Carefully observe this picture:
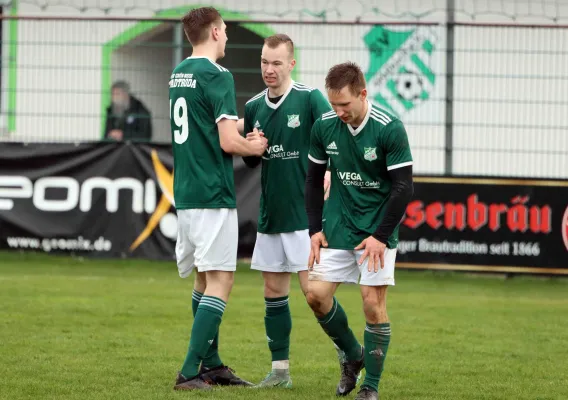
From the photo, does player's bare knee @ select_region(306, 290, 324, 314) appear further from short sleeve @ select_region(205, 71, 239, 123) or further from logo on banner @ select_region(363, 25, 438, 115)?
logo on banner @ select_region(363, 25, 438, 115)

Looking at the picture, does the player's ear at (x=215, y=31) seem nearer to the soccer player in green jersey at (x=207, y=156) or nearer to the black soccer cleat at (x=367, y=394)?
the soccer player in green jersey at (x=207, y=156)

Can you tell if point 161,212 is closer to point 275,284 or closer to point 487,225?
point 487,225

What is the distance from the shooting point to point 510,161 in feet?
46.0

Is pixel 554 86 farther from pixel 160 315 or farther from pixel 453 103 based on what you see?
pixel 160 315

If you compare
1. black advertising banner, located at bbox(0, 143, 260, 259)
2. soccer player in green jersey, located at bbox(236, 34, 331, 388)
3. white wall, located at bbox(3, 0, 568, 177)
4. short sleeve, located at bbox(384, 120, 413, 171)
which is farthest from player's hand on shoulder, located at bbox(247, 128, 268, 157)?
white wall, located at bbox(3, 0, 568, 177)

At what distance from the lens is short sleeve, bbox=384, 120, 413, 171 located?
6.24 meters

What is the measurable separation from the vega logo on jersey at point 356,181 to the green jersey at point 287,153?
2.26 ft

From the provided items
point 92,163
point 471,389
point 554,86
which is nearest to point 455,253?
point 554,86

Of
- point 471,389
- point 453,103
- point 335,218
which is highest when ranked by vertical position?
point 453,103

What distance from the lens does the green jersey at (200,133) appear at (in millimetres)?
6641

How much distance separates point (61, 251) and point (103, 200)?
85 cm

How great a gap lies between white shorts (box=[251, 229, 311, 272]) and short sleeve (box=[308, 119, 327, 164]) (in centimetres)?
72

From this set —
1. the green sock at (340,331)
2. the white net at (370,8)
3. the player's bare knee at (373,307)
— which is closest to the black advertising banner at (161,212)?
the white net at (370,8)

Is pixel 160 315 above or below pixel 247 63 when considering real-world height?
below
